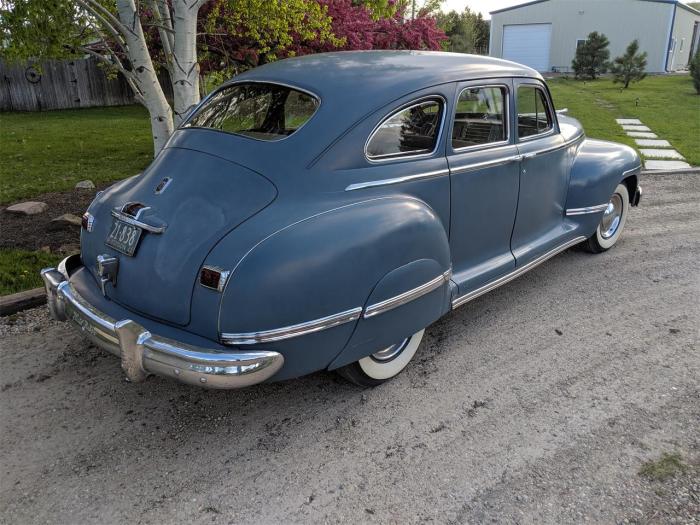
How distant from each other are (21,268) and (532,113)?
4166mm

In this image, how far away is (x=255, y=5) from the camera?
5.35 metres

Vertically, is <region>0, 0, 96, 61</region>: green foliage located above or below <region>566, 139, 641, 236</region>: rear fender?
above

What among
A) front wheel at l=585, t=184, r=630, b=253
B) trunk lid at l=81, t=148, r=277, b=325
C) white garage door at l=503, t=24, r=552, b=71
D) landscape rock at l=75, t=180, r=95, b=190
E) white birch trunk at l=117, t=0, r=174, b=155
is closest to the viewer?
trunk lid at l=81, t=148, r=277, b=325

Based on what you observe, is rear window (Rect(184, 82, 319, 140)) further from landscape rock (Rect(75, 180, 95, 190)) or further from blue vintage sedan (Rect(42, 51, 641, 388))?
landscape rock (Rect(75, 180, 95, 190))

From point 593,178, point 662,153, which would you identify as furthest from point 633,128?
point 593,178

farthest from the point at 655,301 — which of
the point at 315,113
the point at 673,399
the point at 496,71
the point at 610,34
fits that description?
the point at 610,34

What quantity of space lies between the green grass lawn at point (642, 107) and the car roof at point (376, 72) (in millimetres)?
6517

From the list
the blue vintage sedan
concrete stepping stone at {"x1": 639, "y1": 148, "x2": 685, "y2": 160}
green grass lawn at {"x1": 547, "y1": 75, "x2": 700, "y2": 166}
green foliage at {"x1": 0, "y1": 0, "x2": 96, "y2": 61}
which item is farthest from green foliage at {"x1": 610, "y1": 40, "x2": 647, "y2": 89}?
green foliage at {"x1": 0, "y1": 0, "x2": 96, "y2": 61}

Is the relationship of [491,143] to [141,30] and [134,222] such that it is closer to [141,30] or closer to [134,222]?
[134,222]

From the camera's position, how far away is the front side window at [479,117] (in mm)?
3418

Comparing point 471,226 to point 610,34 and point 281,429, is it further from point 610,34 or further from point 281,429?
point 610,34

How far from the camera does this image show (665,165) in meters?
8.23

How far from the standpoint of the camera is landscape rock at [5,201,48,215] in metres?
5.56

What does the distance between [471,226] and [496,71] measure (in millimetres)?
1110
